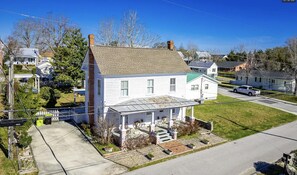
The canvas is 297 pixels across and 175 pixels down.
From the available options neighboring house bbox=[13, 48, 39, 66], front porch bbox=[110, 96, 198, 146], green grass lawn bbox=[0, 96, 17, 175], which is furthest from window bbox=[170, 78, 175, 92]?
neighboring house bbox=[13, 48, 39, 66]

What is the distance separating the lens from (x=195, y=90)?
3494 centimetres

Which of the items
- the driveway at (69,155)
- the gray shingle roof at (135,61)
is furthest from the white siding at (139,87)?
the driveway at (69,155)

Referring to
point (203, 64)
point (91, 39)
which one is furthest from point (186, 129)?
point (203, 64)

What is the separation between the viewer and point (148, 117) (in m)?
23.0

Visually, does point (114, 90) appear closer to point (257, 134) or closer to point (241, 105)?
point (257, 134)

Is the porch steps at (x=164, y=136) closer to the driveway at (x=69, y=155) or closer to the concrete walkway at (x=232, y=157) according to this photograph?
the concrete walkway at (x=232, y=157)

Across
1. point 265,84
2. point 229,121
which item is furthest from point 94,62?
point 265,84

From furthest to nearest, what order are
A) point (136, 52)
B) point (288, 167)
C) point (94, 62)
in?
point (136, 52)
point (94, 62)
point (288, 167)

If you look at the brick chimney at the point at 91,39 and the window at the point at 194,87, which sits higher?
the brick chimney at the point at 91,39

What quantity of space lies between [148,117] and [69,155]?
8631 mm

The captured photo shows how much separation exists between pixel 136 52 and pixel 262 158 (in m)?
15.3

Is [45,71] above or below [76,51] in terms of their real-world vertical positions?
below

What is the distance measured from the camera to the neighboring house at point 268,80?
157 feet

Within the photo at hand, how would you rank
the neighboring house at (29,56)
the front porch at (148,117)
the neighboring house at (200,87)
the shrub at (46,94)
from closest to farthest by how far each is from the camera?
1. the front porch at (148,117)
2. the shrub at (46,94)
3. the neighboring house at (200,87)
4. the neighboring house at (29,56)
